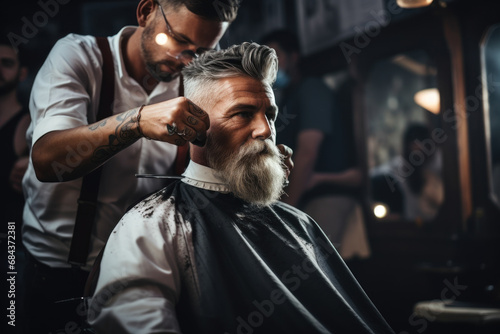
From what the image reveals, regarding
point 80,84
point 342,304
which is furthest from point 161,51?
point 342,304

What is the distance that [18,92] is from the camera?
4.16 metres

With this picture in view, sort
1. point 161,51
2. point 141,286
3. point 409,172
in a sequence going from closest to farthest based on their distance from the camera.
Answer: point 141,286 → point 161,51 → point 409,172

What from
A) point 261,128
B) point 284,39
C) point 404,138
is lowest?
point 404,138

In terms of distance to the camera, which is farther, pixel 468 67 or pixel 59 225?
pixel 468 67

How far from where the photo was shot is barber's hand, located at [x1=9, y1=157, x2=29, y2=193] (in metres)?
3.73

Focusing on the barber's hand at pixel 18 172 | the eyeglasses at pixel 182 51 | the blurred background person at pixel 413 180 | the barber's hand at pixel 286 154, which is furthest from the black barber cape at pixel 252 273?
the blurred background person at pixel 413 180

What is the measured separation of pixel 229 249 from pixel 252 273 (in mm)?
117

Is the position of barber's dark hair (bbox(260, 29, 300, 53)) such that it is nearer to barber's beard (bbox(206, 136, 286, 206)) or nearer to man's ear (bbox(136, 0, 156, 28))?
man's ear (bbox(136, 0, 156, 28))

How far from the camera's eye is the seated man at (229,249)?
4.32 feet

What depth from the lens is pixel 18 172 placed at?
377 centimetres

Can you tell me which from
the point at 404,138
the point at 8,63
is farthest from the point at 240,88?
the point at 404,138

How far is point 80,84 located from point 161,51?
335 mm

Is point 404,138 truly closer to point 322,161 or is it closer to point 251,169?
point 322,161

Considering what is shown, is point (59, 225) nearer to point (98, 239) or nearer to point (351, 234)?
point (98, 239)
